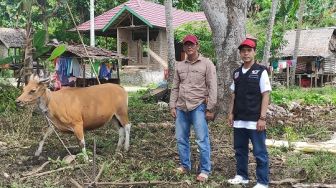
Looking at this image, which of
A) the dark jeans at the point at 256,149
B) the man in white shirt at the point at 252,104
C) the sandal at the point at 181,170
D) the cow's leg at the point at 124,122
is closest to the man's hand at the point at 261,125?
the man in white shirt at the point at 252,104

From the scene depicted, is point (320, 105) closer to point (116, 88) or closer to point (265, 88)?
point (116, 88)

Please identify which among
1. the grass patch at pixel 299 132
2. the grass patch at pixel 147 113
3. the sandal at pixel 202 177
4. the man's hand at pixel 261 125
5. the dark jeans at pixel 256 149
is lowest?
the grass patch at pixel 299 132

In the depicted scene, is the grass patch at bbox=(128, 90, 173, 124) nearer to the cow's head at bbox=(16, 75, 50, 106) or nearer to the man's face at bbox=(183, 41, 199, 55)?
the cow's head at bbox=(16, 75, 50, 106)

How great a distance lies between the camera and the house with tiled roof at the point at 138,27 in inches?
1109

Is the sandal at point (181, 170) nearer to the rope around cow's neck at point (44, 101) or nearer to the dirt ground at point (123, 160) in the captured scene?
the dirt ground at point (123, 160)

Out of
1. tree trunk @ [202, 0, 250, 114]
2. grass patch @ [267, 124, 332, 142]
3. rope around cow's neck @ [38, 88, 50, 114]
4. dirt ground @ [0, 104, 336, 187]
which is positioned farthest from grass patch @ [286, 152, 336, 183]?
rope around cow's neck @ [38, 88, 50, 114]

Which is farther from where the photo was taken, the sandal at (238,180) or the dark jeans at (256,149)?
the sandal at (238,180)

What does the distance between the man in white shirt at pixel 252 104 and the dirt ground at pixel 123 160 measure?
0.61 m

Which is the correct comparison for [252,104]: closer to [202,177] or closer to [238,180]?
[238,180]

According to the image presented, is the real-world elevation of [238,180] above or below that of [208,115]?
below

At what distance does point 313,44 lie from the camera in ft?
103

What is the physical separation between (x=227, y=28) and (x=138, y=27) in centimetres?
1925

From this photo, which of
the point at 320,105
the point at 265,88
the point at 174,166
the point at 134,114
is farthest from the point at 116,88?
the point at 320,105

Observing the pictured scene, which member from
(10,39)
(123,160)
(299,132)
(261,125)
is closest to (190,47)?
(261,125)
